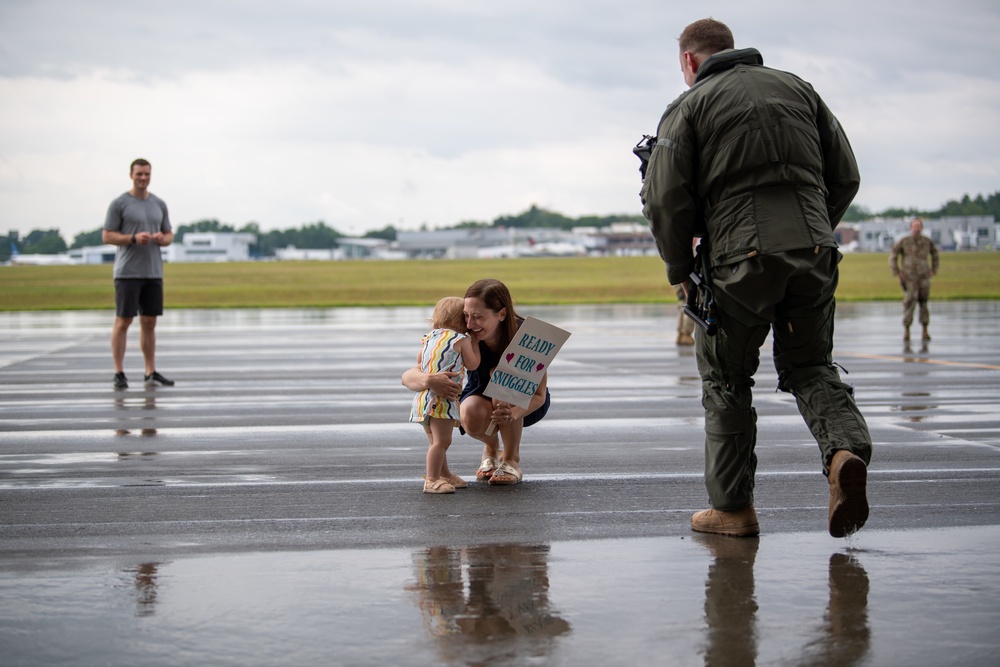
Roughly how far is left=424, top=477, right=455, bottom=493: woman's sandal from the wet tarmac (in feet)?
0.18

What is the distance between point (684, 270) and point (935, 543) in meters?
1.49

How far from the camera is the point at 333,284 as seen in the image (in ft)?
197

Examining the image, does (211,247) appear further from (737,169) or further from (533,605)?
(533,605)

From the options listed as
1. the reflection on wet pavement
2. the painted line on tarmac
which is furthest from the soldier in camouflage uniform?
the reflection on wet pavement

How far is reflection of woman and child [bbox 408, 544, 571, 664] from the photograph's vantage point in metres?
3.54

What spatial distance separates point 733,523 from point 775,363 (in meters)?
0.69

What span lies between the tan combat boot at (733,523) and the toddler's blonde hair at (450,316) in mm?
1926

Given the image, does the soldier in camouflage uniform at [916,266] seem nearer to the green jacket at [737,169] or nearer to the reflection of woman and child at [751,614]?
the green jacket at [737,169]

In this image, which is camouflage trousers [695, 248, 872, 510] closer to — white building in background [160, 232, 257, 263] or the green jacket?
the green jacket

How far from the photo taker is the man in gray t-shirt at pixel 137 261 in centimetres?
1216

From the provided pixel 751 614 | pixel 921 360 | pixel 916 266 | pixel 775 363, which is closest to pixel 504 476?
pixel 775 363

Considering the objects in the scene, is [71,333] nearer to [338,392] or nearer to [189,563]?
[338,392]

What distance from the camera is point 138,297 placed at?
A: 12273 millimetres

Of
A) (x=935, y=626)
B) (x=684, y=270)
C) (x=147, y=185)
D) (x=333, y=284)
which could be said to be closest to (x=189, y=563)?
(x=684, y=270)
